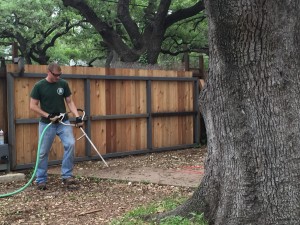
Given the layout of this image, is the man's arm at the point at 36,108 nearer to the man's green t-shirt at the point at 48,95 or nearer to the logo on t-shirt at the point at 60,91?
the man's green t-shirt at the point at 48,95

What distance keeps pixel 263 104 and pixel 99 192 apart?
3.34 m

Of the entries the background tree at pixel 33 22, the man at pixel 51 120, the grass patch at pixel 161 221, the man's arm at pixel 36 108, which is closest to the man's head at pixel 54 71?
the man at pixel 51 120

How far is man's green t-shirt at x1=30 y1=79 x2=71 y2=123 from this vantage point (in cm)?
664

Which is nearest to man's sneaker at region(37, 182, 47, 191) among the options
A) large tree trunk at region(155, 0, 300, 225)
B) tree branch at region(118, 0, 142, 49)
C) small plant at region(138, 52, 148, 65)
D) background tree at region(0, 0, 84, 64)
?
large tree trunk at region(155, 0, 300, 225)

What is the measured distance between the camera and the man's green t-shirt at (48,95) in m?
6.64

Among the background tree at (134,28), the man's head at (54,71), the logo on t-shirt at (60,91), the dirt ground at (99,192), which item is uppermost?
the background tree at (134,28)

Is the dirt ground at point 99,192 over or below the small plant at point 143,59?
below

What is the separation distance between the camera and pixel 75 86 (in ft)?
28.5

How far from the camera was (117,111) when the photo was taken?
9.48 metres

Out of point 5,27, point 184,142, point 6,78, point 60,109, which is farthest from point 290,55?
point 5,27

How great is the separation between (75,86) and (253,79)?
5.48 meters

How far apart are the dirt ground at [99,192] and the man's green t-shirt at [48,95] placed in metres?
1.20

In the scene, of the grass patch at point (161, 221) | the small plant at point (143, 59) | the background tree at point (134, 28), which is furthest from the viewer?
the background tree at point (134, 28)

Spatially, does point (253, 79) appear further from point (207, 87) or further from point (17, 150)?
point (17, 150)
